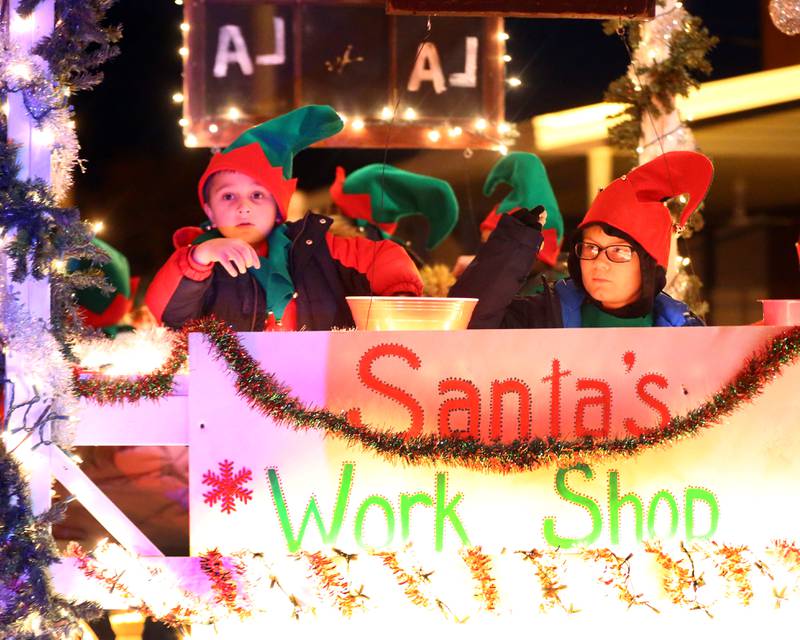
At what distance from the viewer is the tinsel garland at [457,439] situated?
3008mm

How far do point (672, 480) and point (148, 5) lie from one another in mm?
8188

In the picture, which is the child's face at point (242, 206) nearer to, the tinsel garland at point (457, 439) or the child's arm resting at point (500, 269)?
the child's arm resting at point (500, 269)

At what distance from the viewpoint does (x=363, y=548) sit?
3.07 metres

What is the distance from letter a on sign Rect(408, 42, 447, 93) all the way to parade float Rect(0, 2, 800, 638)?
111 inches

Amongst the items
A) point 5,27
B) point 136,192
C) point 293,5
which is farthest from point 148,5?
point 5,27

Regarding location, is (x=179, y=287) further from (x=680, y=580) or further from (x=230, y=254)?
(x=680, y=580)

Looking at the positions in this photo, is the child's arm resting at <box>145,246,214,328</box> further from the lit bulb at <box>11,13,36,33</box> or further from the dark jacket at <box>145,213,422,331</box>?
the lit bulb at <box>11,13,36,33</box>

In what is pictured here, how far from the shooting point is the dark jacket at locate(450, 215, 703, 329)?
355 centimetres

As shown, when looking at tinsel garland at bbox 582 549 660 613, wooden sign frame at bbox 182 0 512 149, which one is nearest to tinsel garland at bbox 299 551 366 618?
tinsel garland at bbox 582 549 660 613

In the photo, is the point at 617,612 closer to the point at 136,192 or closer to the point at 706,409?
the point at 706,409

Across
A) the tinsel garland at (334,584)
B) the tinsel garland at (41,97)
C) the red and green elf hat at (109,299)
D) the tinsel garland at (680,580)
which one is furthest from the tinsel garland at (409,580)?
the red and green elf hat at (109,299)

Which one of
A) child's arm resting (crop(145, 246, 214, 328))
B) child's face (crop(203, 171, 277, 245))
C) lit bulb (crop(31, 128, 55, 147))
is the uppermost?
lit bulb (crop(31, 128, 55, 147))

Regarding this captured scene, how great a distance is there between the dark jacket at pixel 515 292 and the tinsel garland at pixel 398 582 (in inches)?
36.2

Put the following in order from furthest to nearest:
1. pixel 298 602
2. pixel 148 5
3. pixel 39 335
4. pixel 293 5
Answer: pixel 148 5 < pixel 293 5 < pixel 298 602 < pixel 39 335
